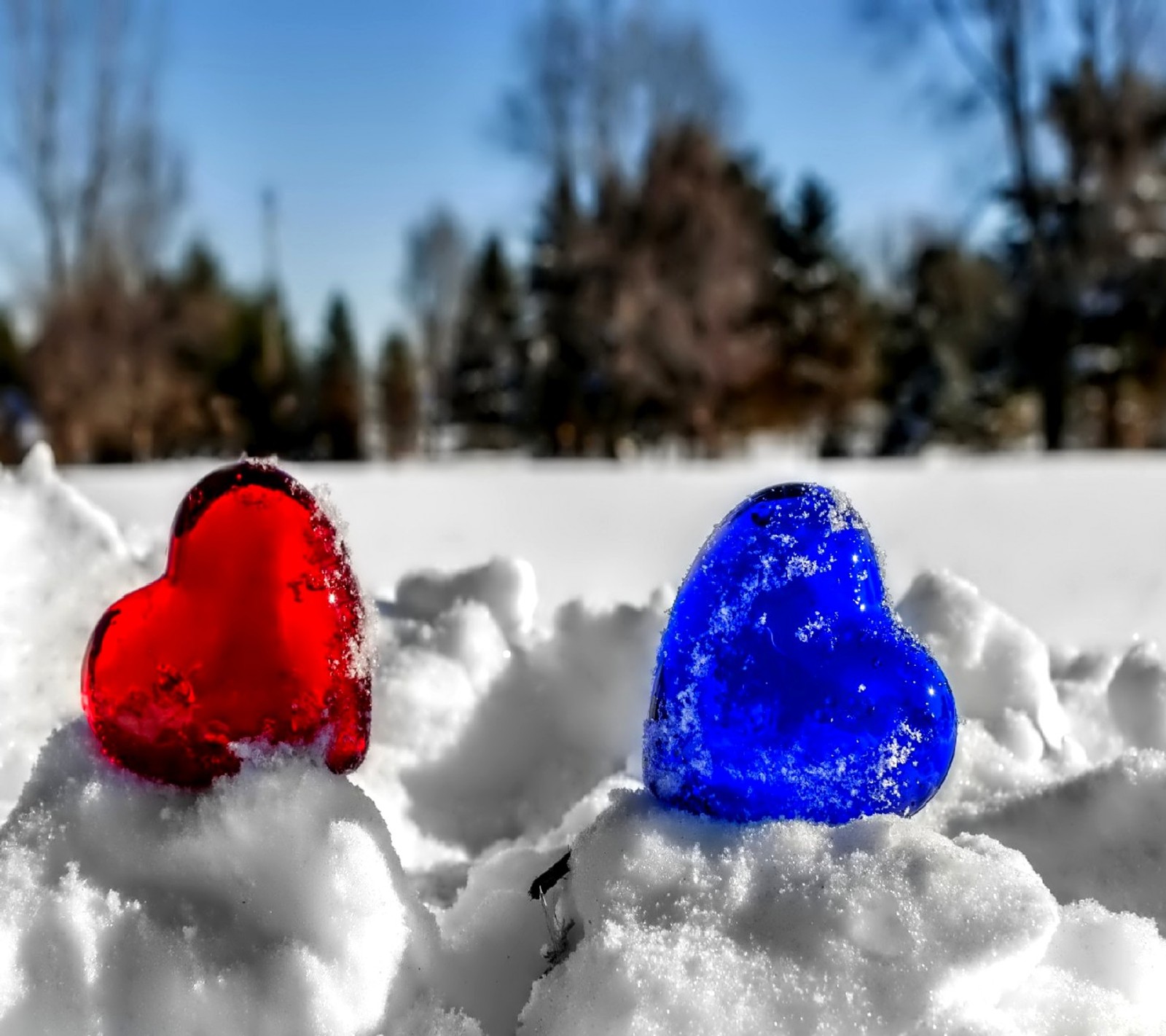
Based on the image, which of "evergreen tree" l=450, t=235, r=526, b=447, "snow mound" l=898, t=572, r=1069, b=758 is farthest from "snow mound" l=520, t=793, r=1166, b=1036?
"evergreen tree" l=450, t=235, r=526, b=447

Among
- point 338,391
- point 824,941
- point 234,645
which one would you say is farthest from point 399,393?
point 824,941

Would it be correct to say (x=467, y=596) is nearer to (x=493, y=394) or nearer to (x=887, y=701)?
(x=887, y=701)

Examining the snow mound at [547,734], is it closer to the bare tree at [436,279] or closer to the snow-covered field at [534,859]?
the snow-covered field at [534,859]

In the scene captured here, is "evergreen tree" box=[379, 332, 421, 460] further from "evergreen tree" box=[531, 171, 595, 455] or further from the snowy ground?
the snowy ground

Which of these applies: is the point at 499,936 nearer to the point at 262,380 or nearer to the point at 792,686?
the point at 792,686

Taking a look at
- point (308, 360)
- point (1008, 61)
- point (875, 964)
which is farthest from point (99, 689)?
point (308, 360)

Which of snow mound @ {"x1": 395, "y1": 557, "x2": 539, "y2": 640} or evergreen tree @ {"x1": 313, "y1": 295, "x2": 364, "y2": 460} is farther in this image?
evergreen tree @ {"x1": 313, "y1": 295, "x2": 364, "y2": 460}
